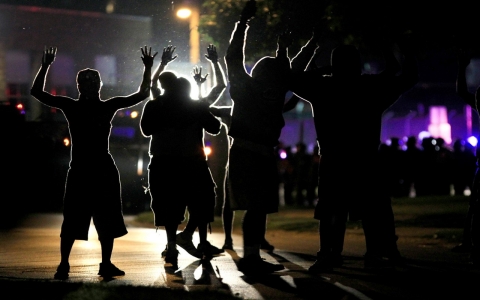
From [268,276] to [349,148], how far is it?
1.34 m

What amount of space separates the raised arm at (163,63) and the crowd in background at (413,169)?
47.1 ft

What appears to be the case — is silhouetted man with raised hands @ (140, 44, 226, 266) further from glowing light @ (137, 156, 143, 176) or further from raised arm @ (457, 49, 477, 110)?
glowing light @ (137, 156, 143, 176)

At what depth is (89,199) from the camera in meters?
8.69

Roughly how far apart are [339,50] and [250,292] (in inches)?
95.4

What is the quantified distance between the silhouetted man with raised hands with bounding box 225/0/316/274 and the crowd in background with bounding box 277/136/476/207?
15738 millimetres

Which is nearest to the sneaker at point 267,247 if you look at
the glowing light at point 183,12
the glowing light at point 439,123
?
the glowing light at point 183,12

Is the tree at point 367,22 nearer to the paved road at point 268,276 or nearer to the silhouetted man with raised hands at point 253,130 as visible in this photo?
the paved road at point 268,276

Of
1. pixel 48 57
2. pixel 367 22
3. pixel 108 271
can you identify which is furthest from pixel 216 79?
pixel 367 22

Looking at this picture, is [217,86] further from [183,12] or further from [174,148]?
[183,12]

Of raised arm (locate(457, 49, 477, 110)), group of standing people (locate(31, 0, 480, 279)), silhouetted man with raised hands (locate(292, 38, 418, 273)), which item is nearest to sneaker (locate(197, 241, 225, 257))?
group of standing people (locate(31, 0, 480, 279))

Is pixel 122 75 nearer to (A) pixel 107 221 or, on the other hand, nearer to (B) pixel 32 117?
(B) pixel 32 117

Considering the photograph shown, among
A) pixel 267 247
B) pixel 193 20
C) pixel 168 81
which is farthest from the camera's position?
pixel 193 20

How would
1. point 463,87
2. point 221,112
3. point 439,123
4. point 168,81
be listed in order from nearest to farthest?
point 168,81, point 463,87, point 221,112, point 439,123

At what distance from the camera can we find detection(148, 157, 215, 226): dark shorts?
9750mm
